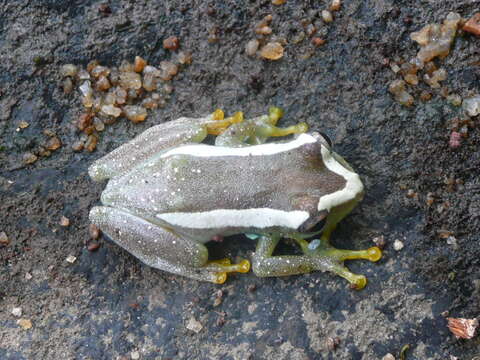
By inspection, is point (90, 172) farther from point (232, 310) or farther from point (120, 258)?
point (232, 310)

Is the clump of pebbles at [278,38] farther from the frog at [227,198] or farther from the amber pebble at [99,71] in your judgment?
the amber pebble at [99,71]


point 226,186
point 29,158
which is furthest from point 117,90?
point 226,186

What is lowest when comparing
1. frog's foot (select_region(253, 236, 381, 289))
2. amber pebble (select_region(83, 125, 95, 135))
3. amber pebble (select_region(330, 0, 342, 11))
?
frog's foot (select_region(253, 236, 381, 289))

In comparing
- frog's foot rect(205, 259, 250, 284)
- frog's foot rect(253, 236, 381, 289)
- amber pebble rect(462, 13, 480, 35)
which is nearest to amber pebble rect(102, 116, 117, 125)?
frog's foot rect(205, 259, 250, 284)

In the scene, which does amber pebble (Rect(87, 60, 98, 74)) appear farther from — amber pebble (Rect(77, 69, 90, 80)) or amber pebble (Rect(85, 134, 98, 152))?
amber pebble (Rect(85, 134, 98, 152))

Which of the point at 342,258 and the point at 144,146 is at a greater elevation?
the point at 144,146

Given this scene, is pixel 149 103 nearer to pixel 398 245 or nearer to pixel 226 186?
pixel 226 186
